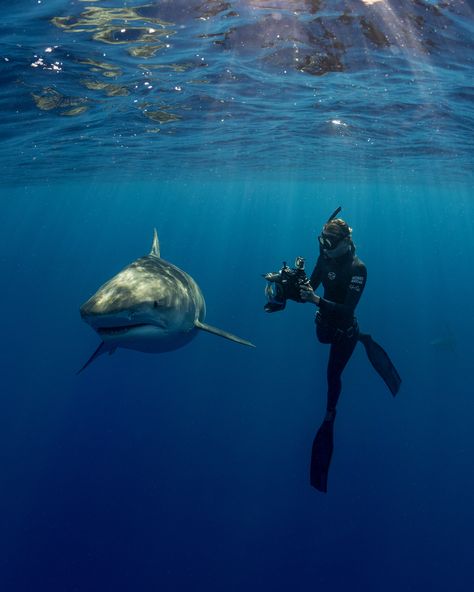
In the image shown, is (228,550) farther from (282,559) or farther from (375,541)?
(375,541)

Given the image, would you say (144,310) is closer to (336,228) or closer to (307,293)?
(307,293)

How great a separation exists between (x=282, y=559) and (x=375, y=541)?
3.02 metres

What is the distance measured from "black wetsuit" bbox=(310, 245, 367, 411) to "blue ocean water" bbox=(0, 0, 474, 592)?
18.7ft

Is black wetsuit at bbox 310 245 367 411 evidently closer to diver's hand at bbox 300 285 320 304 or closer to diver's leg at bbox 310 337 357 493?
diver's leg at bbox 310 337 357 493

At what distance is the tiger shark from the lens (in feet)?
17.1

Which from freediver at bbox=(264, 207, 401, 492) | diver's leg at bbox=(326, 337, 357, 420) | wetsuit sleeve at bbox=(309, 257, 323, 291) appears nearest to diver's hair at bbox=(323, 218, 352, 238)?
freediver at bbox=(264, 207, 401, 492)

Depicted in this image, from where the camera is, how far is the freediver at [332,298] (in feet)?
20.9

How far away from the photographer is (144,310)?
17.9 ft

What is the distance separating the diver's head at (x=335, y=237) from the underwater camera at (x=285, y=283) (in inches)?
23.9

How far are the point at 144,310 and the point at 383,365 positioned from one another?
4916 millimetres

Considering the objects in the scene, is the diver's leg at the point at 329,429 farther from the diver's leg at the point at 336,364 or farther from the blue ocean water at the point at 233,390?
the blue ocean water at the point at 233,390

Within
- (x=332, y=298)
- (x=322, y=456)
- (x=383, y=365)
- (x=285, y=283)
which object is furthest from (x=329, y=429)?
(x=285, y=283)

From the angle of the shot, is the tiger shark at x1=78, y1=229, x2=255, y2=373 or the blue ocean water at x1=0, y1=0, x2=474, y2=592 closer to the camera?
the tiger shark at x1=78, y1=229, x2=255, y2=373

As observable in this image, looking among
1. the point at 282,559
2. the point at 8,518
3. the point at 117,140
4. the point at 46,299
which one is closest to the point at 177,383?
the point at 8,518
